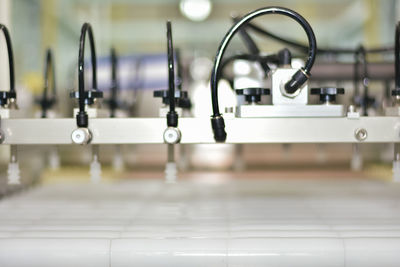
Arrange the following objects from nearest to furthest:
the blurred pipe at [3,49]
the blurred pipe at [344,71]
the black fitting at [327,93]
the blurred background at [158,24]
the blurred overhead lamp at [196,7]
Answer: the black fitting at [327,93], the blurred pipe at [344,71], the blurred pipe at [3,49], the blurred background at [158,24], the blurred overhead lamp at [196,7]

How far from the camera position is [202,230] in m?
0.80

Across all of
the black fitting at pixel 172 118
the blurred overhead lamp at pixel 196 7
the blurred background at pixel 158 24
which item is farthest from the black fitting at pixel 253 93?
the blurred overhead lamp at pixel 196 7

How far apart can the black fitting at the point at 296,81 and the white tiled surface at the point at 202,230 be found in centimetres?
30

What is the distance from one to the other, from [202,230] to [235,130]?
0.73ft

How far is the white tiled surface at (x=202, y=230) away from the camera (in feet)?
2.35

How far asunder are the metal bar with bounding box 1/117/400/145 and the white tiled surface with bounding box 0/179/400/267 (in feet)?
0.62

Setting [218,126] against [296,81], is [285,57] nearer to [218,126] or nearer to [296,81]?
[296,81]

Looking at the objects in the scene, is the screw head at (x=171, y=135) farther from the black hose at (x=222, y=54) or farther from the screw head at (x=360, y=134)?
the screw head at (x=360, y=134)

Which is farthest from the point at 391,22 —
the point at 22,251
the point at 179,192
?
the point at 22,251

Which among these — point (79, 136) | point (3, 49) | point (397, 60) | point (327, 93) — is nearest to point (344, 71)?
point (397, 60)

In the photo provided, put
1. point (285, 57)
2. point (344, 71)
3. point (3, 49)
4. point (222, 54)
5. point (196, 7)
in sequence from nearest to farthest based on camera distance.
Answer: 1. point (222, 54)
2. point (285, 57)
3. point (344, 71)
4. point (3, 49)
5. point (196, 7)

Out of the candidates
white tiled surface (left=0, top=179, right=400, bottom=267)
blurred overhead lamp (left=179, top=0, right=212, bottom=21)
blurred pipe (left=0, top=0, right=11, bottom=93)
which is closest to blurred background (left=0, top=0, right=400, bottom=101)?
blurred overhead lamp (left=179, top=0, right=212, bottom=21)

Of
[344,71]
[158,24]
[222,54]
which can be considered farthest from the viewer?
[158,24]

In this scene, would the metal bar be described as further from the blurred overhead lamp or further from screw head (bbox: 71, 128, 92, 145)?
the blurred overhead lamp
